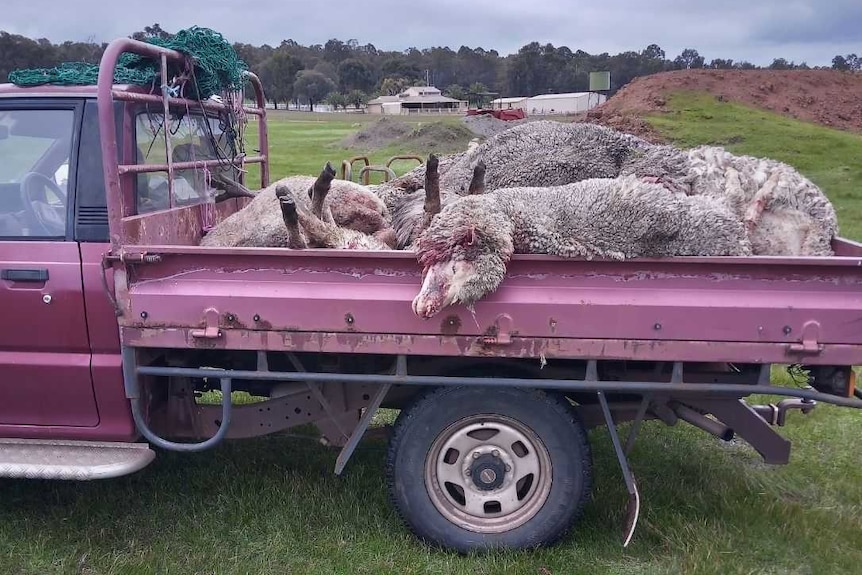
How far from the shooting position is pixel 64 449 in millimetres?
4023

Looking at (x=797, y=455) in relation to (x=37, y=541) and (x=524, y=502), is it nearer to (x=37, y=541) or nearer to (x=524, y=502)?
(x=524, y=502)

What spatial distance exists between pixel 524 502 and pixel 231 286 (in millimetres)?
1804

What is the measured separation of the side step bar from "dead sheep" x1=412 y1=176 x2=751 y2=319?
1.72m

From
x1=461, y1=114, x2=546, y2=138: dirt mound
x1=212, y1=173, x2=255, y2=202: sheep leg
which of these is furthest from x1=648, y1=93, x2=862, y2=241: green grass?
x1=212, y1=173, x2=255, y2=202: sheep leg

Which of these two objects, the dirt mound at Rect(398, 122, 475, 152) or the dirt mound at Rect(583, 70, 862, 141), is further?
the dirt mound at Rect(583, 70, 862, 141)

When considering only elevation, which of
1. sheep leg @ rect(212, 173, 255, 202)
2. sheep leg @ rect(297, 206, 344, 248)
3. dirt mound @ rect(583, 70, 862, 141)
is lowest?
sheep leg @ rect(297, 206, 344, 248)

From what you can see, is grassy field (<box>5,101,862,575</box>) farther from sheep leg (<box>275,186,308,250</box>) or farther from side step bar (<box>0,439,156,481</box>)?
sheep leg (<box>275,186,308,250</box>)

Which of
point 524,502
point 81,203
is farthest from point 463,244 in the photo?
point 81,203

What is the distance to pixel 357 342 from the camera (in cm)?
363

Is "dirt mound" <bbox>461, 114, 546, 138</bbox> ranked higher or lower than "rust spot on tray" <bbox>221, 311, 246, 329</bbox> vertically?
higher

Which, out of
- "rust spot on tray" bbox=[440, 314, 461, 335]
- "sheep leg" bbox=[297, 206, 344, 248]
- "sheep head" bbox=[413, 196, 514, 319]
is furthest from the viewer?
"sheep leg" bbox=[297, 206, 344, 248]

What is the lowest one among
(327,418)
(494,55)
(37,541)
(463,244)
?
(37,541)

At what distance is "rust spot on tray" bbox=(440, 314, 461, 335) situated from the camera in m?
3.56

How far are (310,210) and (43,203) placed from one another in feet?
4.52
